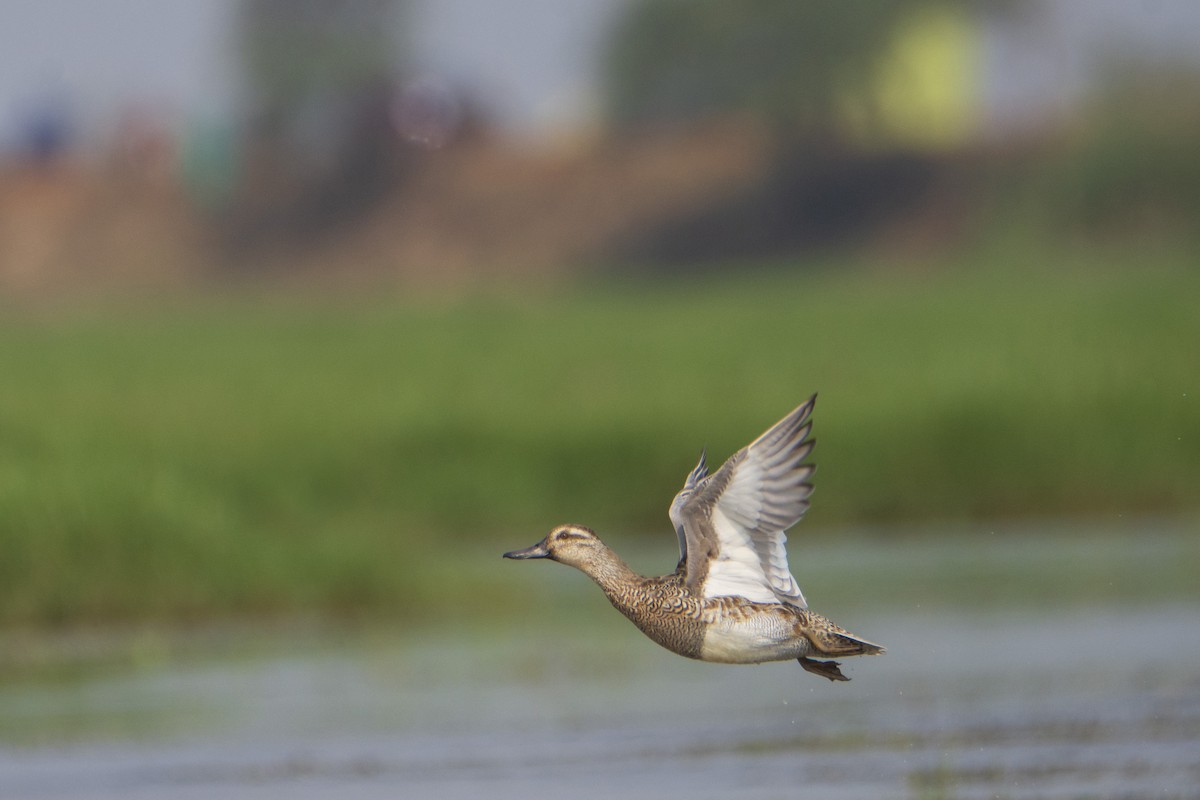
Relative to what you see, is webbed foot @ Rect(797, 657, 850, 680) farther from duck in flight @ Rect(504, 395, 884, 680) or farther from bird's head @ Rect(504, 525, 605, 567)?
bird's head @ Rect(504, 525, 605, 567)

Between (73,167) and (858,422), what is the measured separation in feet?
145

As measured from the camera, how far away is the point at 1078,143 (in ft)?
149

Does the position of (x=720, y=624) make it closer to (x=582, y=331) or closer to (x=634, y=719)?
(x=634, y=719)

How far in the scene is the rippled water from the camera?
860cm

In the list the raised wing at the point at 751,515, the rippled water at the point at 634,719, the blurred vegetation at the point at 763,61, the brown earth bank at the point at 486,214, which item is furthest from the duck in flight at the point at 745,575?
the blurred vegetation at the point at 763,61

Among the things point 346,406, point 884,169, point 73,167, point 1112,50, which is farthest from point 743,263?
point 346,406

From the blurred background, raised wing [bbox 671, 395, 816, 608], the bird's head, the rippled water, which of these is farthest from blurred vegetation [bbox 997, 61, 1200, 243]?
raised wing [bbox 671, 395, 816, 608]

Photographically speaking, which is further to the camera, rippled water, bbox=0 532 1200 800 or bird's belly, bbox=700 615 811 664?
rippled water, bbox=0 532 1200 800

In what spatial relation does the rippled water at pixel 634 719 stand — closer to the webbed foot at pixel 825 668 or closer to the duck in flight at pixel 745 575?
the webbed foot at pixel 825 668

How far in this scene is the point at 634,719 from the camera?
10.1m

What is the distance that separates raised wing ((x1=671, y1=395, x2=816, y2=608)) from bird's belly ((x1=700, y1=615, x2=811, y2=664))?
8 cm

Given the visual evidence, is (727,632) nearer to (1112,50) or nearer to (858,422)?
(858,422)

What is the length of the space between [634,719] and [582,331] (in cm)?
2326

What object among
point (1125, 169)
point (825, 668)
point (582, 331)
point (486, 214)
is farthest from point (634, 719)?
point (486, 214)
